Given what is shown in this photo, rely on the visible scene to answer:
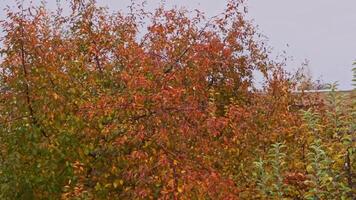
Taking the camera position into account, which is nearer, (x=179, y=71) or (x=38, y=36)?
(x=38, y=36)

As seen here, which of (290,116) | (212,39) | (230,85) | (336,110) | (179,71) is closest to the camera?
(336,110)

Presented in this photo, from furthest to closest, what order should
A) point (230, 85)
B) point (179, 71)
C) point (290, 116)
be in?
point (230, 85) < point (290, 116) < point (179, 71)

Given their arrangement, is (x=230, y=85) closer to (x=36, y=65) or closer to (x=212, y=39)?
(x=212, y=39)

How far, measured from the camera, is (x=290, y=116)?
451 inches

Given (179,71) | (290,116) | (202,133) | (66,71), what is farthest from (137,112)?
(290,116)

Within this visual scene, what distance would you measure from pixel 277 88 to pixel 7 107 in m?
7.94

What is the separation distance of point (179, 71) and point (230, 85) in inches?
211

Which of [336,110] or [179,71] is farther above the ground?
[179,71]

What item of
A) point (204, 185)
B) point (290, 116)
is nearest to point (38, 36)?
point (204, 185)

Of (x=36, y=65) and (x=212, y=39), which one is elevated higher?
(x=212, y=39)

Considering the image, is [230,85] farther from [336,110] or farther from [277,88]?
[336,110]

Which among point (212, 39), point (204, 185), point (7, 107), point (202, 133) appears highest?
point (212, 39)

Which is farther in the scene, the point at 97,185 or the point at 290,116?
the point at 290,116

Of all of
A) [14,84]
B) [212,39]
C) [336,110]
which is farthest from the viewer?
[212,39]
